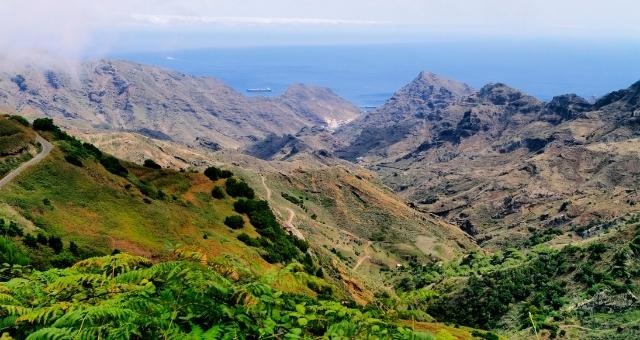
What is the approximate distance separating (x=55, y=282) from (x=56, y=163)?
5789 centimetres

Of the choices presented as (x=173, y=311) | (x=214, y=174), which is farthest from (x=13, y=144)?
(x=173, y=311)

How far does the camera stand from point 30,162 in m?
59.6

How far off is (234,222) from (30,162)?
2247 cm

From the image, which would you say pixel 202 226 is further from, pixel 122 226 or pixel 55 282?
pixel 55 282

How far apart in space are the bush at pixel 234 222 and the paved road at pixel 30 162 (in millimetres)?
20718

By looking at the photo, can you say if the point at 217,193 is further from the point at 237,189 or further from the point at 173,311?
the point at 173,311

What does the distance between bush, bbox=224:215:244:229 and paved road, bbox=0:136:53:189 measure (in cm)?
2072

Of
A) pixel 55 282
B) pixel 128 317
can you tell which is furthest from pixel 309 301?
pixel 55 282

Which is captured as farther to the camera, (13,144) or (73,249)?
(13,144)

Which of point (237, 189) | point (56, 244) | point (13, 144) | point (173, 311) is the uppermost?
point (173, 311)

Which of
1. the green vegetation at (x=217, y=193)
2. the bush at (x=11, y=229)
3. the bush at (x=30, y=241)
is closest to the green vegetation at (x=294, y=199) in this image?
the green vegetation at (x=217, y=193)

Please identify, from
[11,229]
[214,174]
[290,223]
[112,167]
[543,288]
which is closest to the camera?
[11,229]

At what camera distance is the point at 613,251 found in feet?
195

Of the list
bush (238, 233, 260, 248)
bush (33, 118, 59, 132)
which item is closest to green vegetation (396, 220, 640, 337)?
bush (238, 233, 260, 248)
